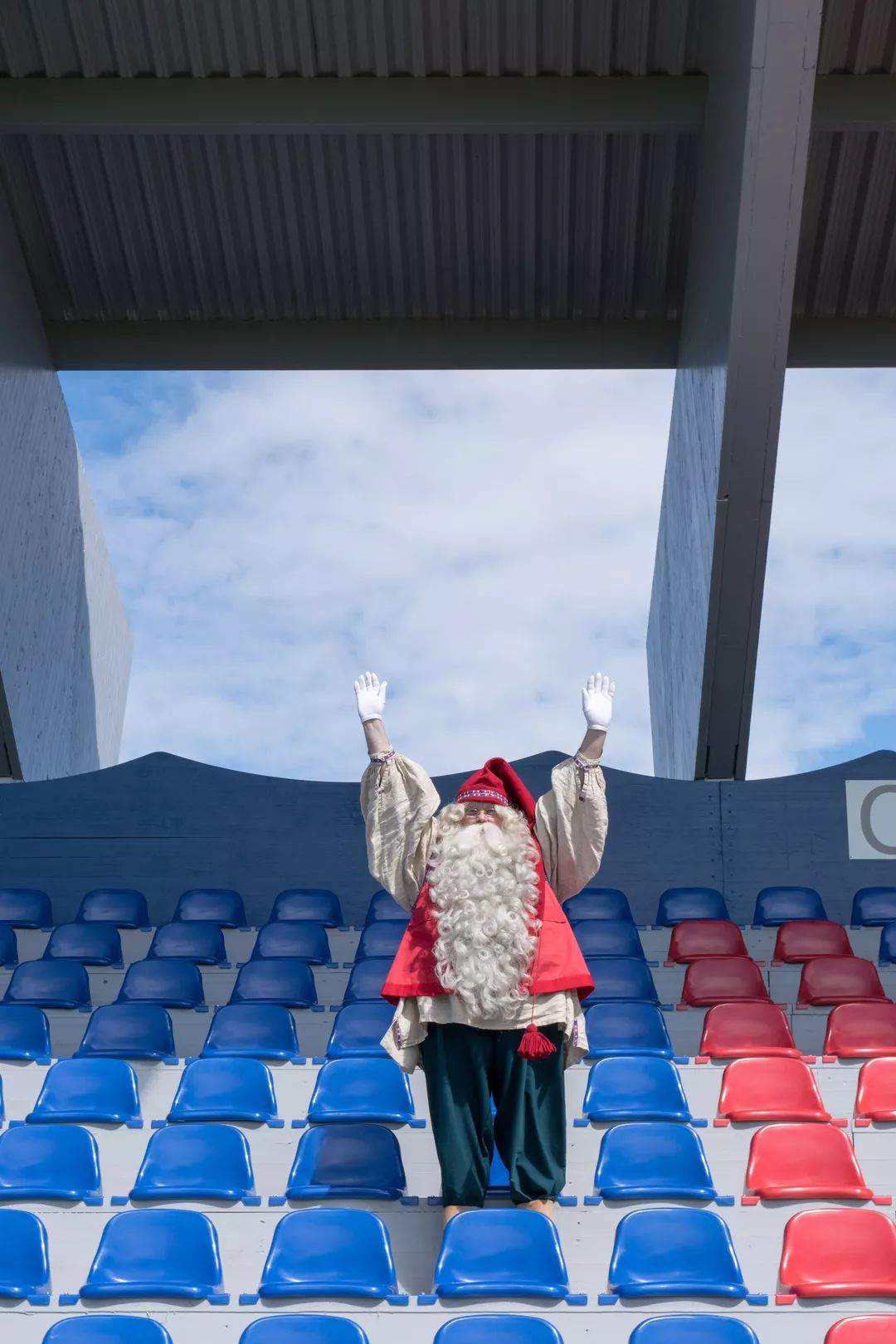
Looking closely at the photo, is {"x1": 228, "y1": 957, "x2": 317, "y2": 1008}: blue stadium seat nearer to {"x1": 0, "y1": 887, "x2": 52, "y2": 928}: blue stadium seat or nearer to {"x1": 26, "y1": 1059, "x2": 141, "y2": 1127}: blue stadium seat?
{"x1": 26, "y1": 1059, "x2": 141, "y2": 1127}: blue stadium seat

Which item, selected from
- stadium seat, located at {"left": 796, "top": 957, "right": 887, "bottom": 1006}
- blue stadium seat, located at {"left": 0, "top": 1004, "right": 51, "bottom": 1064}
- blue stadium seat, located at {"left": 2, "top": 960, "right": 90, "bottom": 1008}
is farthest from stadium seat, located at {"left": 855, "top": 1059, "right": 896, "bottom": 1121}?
blue stadium seat, located at {"left": 2, "top": 960, "right": 90, "bottom": 1008}

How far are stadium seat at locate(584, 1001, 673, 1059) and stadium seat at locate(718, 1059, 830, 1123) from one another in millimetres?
410

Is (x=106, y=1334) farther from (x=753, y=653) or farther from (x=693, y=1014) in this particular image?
(x=753, y=653)

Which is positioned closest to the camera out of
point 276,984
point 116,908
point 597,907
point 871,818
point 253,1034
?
point 253,1034

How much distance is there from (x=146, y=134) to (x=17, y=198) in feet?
4.97

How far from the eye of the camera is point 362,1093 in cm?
501

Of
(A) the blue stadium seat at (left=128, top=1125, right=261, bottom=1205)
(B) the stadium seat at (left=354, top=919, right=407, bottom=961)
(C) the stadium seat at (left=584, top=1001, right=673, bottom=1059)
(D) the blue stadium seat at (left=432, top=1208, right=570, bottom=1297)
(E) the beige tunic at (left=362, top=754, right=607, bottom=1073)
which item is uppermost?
(B) the stadium seat at (left=354, top=919, right=407, bottom=961)

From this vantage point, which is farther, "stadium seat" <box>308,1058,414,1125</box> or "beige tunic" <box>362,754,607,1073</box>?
"stadium seat" <box>308,1058,414,1125</box>

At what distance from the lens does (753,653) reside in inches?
390

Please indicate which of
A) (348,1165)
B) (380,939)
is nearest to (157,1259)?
(348,1165)

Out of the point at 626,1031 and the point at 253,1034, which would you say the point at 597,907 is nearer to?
the point at 626,1031

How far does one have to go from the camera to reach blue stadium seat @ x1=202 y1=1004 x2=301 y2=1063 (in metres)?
5.65

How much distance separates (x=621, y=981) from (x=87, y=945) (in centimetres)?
299

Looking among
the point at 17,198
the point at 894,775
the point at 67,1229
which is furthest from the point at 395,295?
the point at 67,1229
